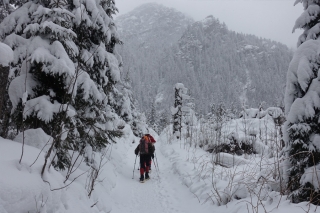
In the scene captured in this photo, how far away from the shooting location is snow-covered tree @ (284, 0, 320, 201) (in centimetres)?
321

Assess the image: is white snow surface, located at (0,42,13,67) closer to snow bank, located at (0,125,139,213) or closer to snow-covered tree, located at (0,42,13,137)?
snow-covered tree, located at (0,42,13,137)

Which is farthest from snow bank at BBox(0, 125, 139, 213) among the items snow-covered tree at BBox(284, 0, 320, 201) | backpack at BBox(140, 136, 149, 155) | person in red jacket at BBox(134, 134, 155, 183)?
backpack at BBox(140, 136, 149, 155)

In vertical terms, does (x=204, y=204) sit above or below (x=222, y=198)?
below

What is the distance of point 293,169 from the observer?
347 cm

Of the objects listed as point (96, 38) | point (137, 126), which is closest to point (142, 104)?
point (137, 126)

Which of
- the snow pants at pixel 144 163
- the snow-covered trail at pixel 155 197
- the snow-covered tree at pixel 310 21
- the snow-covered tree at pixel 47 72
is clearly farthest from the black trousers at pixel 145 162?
the snow-covered tree at pixel 310 21

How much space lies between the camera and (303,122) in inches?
134

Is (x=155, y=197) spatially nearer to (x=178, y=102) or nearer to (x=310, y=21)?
(x=310, y=21)

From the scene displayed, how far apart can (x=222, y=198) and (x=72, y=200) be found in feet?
9.34

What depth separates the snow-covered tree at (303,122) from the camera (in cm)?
321

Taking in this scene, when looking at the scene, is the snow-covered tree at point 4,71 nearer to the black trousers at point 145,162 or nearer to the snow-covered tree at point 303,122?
the snow-covered tree at point 303,122

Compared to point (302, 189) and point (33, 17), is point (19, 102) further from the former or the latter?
point (302, 189)

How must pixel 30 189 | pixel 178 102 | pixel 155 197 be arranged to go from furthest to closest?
pixel 178 102, pixel 155 197, pixel 30 189

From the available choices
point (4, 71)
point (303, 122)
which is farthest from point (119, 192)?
point (303, 122)
